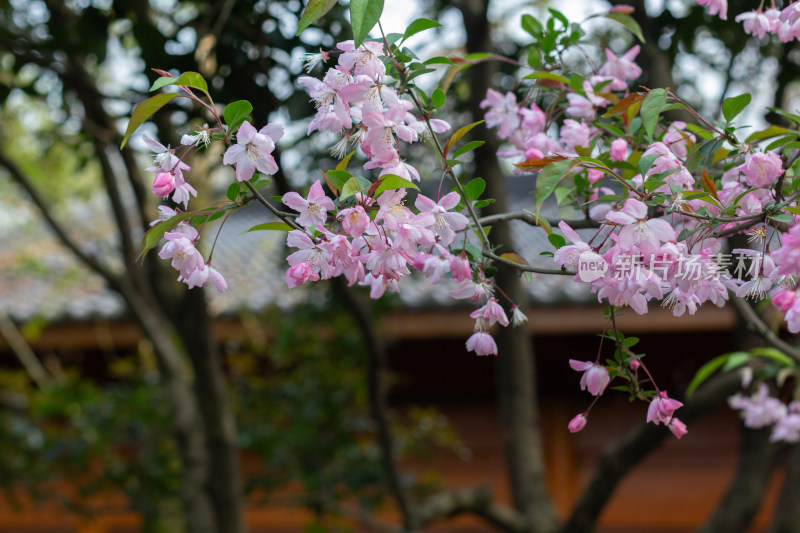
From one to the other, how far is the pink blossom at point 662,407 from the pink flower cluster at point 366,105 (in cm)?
39

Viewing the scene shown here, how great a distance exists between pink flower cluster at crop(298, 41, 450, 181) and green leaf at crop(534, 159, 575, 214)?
14cm

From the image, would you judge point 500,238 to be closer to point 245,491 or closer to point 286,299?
point 245,491

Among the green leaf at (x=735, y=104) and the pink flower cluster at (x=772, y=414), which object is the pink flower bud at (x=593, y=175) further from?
the pink flower cluster at (x=772, y=414)

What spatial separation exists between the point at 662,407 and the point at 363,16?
54cm

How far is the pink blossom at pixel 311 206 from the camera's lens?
864mm

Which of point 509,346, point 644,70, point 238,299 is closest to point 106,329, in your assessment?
point 238,299

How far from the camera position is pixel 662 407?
36.3 inches

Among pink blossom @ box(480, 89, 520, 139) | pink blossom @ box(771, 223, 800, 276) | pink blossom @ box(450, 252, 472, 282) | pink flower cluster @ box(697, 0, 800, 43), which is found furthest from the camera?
pink blossom @ box(480, 89, 520, 139)

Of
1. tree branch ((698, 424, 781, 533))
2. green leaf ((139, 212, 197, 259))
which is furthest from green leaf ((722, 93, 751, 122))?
tree branch ((698, 424, 781, 533))

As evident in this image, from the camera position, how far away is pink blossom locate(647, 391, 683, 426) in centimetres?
92

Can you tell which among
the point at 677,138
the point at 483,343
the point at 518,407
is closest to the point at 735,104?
A: the point at 677,138

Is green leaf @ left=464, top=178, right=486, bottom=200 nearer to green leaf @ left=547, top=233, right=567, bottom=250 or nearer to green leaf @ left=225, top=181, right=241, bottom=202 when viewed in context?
green leaf @ left=547, top=233, right=567, bottom=250

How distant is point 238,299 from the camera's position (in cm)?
406

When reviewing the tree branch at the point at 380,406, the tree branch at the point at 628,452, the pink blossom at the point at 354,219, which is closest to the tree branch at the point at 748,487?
the tree branch at the point at 628,452
